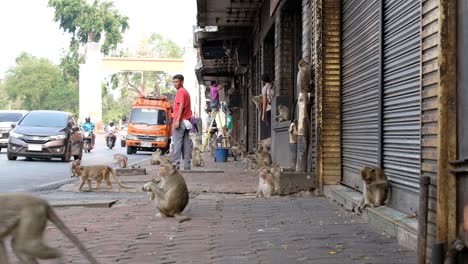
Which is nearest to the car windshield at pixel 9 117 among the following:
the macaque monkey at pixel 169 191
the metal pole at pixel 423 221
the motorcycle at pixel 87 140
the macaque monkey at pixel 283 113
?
the motorcycle at pixel 87 140

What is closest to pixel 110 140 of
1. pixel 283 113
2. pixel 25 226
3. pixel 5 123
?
pixel 5 123

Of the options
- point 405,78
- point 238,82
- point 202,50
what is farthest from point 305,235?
point 238,82

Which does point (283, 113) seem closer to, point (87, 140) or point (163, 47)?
point (87, 140)

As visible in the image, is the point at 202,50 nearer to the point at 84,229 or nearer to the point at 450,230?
the point at 84,229

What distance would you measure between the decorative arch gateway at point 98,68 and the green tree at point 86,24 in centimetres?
696

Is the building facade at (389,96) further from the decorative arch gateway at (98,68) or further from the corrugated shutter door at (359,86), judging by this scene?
the decorative arch gateway at (98,68)

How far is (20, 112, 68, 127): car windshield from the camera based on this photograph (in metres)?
19.9

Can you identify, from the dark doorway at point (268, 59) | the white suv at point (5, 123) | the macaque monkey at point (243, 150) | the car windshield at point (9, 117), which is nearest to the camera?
the dark doorway at point (268, 59)

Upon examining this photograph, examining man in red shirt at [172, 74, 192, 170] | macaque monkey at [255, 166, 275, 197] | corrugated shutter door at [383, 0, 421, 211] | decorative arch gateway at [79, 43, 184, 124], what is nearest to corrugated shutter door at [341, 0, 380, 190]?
corrugated shutter door at [383, 0, 421, 211]

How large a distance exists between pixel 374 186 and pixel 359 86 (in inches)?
72.3

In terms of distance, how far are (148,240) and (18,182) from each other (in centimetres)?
760

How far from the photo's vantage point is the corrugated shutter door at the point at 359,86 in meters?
7.31

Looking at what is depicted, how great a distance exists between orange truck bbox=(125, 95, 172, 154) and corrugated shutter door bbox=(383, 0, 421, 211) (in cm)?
2220

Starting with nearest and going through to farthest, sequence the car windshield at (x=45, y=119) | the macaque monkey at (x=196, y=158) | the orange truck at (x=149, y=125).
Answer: the macaque monkey at (x=196, y=158), the car windshield at (x=45, y=119), the orange truck at (x=149, y=125)
